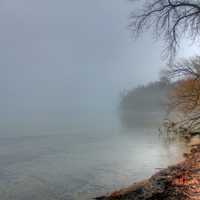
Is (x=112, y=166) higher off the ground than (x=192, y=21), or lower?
lower

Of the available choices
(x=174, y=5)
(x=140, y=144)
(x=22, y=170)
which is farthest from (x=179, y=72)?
(x=140, y=144)

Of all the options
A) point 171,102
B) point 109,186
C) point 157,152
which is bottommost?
point 109,186

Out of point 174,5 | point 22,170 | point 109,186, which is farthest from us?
point 22,170

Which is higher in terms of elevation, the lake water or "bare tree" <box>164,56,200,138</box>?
"bare tree" <box>164,56,200,138</box>

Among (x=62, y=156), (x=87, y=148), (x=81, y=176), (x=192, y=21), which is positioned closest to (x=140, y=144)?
(x=87, y=148)

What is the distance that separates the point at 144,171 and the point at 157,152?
7.26 m

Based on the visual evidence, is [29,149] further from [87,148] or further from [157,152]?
[157,152]

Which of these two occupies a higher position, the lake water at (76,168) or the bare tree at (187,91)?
the bare tree at (187,91)

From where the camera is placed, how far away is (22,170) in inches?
890

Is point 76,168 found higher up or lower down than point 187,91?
lower down

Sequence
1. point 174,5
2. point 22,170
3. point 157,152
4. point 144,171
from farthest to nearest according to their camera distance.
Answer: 1. point 157,152
2. point 22,170
3. point 144,171
4. point 174,5

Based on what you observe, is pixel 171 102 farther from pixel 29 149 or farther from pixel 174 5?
pixel 29 149

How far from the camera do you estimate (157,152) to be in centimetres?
2750

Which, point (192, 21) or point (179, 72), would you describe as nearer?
point (192, 21)
